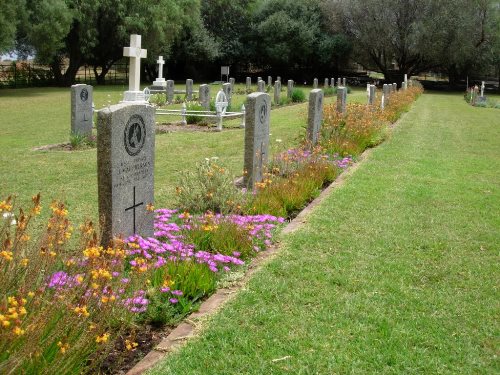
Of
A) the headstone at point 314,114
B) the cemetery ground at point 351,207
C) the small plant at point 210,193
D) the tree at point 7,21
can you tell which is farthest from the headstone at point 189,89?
the small plant at point 210,193

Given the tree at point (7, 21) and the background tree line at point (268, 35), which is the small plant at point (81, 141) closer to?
the tree at point (7, 21)

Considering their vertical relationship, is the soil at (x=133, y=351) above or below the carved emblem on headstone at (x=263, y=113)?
below

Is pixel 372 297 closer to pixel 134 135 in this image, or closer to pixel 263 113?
pixel 134 135

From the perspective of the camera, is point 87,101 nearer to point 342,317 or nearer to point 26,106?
point 342,317

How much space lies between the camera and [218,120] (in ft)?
56.1

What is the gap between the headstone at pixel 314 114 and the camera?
38.1 ft

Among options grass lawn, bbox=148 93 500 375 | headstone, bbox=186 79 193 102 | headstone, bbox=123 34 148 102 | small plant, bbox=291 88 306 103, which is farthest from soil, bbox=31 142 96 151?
small plant, bbox=291 88 306 103

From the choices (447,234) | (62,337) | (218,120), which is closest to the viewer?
(62,337)

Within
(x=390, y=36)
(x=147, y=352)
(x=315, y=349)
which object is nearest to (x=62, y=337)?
(x=147, y=352)

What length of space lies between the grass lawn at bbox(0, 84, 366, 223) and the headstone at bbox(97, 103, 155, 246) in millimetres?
424

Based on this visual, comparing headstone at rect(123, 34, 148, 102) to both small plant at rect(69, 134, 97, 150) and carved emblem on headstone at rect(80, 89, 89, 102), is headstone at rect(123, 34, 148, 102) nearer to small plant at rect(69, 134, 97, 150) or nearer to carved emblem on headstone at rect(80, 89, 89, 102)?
small plant at rect(69, 134, 97, 150)

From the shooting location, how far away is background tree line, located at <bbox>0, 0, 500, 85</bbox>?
38188mm

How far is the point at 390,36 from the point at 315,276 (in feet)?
139

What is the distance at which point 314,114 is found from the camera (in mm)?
11625
